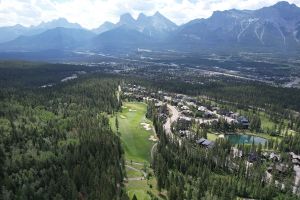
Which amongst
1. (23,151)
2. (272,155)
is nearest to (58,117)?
(23,151)

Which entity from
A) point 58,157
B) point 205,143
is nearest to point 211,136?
point 205,143

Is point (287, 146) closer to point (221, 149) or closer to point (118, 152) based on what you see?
point (221, 149)

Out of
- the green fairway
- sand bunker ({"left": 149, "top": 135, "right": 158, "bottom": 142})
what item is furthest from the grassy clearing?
the green fairway

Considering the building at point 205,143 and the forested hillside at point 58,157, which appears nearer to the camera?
the forested hillside at point 58,157

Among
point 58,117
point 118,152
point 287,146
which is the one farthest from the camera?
point 58,117

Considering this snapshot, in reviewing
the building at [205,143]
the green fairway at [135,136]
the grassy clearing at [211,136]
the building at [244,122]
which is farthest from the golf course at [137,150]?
the building at [244,122]

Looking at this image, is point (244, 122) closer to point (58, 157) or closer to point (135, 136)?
point (135, 136)

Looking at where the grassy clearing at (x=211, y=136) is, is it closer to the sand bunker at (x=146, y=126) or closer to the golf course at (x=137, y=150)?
the golf course at (x=137, y=150)

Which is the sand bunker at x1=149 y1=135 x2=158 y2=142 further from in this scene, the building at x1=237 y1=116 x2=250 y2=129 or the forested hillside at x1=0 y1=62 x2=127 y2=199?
the building at x1=237 y1=116 x2=250 y2=129
